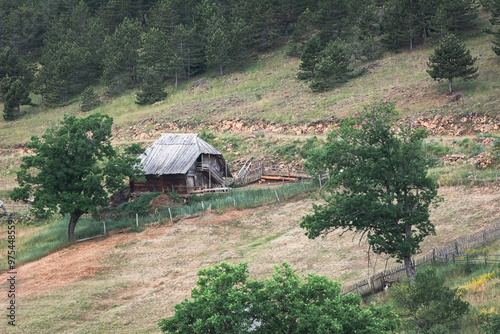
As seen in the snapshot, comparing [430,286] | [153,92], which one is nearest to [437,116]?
[430,286]

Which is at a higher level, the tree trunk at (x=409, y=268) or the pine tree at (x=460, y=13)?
the pine tree at (x=460, y=13)

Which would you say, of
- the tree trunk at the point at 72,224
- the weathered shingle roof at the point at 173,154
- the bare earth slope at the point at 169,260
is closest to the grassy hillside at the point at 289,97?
the weathered shingle roof at the point at 173,154

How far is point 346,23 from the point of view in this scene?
72.4m

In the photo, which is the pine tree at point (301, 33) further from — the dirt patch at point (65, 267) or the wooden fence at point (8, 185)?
the dirt patch at point (65, 267)

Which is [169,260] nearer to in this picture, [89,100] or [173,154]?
[173,154]

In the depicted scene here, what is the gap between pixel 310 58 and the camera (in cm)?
6588

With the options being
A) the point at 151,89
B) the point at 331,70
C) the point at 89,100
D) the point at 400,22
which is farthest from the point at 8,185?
the point at 400,22

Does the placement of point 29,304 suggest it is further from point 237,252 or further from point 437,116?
point 437,116

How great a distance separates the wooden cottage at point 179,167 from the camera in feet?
141

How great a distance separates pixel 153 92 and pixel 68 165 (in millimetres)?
40147

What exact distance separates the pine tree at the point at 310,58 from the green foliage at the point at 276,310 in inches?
2109

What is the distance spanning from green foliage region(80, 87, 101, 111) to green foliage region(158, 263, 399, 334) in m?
67.7

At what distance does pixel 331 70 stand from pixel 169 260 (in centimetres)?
3830

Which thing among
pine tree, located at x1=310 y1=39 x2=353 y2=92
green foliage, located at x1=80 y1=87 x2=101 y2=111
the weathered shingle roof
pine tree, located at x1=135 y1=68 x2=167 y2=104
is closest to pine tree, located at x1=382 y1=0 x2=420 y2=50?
pine tree, located at x1=310 y1=39 x2=353 y2=92
